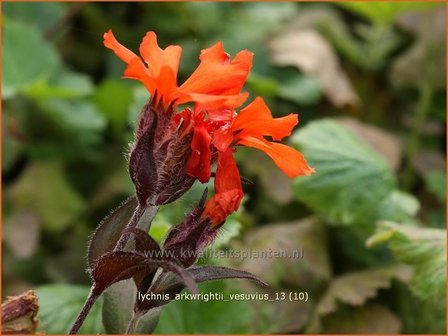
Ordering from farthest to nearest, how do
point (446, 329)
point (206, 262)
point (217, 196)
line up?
1. point (446, 329)
2. point (206, 262)
3. point (217, 196)

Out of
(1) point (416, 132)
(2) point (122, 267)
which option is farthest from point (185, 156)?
(1) point (416, 132)

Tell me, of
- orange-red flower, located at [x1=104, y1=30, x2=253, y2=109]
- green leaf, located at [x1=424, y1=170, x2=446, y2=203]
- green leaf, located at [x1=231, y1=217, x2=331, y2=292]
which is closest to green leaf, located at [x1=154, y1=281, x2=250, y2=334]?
green leaf, located at [x1=231, y1=217, x2=331, y2=292]

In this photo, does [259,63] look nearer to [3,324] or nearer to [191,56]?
[191,56]

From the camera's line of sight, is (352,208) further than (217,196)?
Yes

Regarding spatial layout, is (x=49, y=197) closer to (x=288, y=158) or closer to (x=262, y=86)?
(x=262, y=86)

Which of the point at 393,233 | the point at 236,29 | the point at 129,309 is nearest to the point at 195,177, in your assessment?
the point at 129,309

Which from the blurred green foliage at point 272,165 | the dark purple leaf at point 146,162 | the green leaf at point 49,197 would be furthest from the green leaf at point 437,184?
the dark purple leaf at point 146,162

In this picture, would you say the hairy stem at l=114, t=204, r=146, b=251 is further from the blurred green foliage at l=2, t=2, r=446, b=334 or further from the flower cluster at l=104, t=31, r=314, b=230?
the blurred green foliage at l=2, t=2, r=446, b=334
